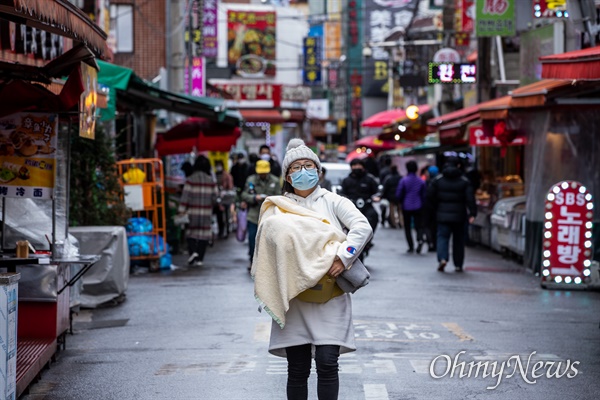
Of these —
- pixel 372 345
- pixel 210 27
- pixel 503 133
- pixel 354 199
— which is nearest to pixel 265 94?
pixel 210 27

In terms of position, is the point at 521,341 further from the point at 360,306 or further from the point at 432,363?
the point at 360,306

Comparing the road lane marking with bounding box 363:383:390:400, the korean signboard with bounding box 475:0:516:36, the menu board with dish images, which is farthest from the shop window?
the road lane marking with bounding box 363:383:390:400

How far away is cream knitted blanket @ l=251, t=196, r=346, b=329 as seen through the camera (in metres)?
6.52

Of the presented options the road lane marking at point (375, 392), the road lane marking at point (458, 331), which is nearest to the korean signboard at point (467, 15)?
the road lane marking at point (458, 331)

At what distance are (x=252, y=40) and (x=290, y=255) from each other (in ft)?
191

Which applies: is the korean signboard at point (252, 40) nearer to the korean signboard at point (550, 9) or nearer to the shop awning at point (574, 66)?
the korean signboard at point (550, 9)

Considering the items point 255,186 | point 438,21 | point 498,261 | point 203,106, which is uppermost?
point 438,21

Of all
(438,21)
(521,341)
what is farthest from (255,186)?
(438,21)

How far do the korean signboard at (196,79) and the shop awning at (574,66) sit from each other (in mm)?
21743

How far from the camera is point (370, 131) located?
76.9 metres

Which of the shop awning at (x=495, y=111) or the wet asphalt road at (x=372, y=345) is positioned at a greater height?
the shop awning at (x=495, y=111)

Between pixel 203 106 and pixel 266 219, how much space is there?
1511cm

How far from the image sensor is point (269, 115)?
53844 millimetres

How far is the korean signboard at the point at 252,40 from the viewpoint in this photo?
62719mm
